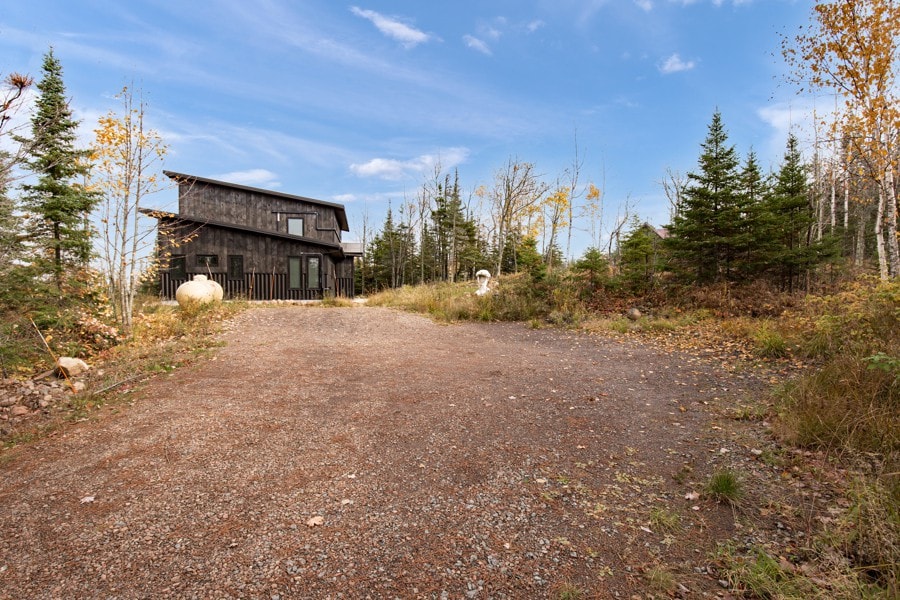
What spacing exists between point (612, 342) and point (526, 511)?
710 cm

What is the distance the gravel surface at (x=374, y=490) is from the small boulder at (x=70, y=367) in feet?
5.34

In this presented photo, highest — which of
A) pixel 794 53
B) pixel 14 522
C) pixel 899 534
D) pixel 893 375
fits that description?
pixel 794 53

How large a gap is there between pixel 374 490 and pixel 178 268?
790 inches

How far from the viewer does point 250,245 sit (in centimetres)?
1933

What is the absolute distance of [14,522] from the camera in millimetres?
2713

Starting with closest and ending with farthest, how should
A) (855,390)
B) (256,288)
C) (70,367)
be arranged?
(855,390) → (70,367) → (256,288)

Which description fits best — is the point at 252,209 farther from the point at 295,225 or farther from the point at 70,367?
the point at 70,367

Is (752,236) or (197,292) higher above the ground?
(752,236)

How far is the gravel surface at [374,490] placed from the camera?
226cm

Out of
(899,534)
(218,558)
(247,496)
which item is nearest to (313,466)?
(247,496)

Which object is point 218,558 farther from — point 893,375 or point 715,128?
point 715,128

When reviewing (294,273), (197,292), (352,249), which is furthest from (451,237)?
(197,292)

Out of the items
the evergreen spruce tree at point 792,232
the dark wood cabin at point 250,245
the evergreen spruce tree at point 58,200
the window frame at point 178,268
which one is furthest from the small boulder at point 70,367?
the evergreen spruce tree at point 792,232

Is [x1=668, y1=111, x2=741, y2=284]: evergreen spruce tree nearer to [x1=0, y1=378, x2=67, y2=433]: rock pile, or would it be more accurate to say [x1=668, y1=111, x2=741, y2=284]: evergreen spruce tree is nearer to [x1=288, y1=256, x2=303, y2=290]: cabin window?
[x1=0, y1=378, x2=67, y2=433]: rock pile
